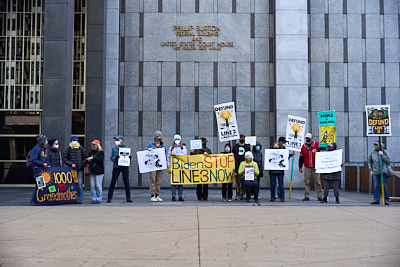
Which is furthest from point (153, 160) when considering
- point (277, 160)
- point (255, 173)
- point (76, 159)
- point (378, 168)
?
point (378, 168)

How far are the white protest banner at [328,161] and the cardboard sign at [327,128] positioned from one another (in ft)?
2.05

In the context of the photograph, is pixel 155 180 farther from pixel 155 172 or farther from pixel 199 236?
pixel 199 236

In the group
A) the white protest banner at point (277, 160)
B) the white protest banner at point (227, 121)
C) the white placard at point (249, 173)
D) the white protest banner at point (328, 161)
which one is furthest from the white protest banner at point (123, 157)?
the white protest banner at point (328, 161)

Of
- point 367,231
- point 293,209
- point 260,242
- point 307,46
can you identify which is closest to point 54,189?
point 293,209

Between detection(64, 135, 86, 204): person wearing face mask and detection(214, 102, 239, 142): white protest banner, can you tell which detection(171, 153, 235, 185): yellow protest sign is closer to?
detection(214, 102, 239, 142): white protest banner

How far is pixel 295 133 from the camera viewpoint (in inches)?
659

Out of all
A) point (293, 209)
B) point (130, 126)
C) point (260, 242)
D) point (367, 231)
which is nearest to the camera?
point (260, 242)

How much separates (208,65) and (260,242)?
16325 millimetres

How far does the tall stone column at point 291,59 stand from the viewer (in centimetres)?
2281

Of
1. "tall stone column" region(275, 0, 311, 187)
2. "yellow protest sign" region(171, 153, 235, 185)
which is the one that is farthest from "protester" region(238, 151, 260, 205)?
"tall stone column" region(275, 0, 311, 187)

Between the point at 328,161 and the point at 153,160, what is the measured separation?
5.64m

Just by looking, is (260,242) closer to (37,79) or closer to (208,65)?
(208,65)

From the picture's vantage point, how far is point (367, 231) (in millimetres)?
9016

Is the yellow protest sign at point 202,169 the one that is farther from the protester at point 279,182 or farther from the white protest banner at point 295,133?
the white protest banner at point 295,133
